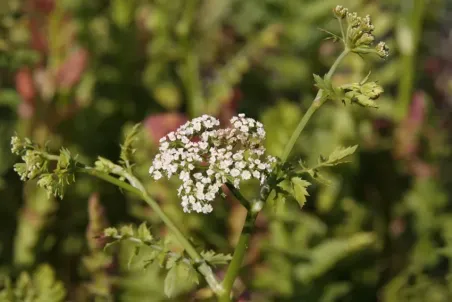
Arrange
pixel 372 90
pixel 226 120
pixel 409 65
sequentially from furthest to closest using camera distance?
pixel 409 65, pixel 226 120, pixel 372 90

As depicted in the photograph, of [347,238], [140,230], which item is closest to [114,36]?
[347,238]

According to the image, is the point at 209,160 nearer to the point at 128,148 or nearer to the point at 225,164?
the point at 225,164

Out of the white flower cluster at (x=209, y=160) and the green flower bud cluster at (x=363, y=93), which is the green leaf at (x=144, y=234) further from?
the green flower bud cluster at (x=363, y=93)

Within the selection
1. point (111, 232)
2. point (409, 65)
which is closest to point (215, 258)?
point (111, 232)

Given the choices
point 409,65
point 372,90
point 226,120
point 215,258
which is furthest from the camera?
point 409,65

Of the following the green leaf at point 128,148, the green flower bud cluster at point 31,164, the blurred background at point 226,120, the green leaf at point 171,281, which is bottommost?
the green leaf at point 171,281

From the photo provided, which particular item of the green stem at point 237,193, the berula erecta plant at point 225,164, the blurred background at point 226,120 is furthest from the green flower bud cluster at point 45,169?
the blurred background at point 226,120

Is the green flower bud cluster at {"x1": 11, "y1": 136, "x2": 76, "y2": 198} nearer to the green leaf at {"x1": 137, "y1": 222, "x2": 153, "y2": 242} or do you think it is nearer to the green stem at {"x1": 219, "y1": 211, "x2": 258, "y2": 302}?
the green leaf at {"x1": 137, "y1": 222, "x2": 153, "y2": 242}
